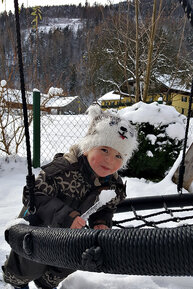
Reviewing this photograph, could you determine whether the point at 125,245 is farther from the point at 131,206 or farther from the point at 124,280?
the point at 131,206

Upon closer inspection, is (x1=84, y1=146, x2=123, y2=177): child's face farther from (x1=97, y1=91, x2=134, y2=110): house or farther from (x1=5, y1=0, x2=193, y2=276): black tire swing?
(x1=97, y1=91, x2=134, y2=110): house

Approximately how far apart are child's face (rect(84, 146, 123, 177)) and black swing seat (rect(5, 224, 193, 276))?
1.49ft

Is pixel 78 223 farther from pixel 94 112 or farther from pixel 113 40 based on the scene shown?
A: pixel 113 40

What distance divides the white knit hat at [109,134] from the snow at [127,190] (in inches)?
13.7

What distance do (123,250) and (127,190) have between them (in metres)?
2.20

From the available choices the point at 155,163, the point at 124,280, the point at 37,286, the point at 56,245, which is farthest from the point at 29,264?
the point at 155,163

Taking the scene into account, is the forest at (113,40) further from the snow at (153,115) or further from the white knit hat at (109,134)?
the white knit hat at (109,134)

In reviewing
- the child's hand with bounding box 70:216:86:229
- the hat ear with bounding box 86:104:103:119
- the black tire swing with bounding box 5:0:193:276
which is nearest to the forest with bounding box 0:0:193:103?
the hat ear with bounding box 86:104:103:119

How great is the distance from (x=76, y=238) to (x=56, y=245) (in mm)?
47

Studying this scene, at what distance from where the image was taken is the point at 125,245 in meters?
0.47

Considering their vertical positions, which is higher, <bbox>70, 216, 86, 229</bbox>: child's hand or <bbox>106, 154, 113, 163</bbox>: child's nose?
<bbox>106, 154, 113, 163</bbox>: child's nose

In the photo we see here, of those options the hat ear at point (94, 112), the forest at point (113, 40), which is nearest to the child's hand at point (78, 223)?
the hat ear at point (94, 112)

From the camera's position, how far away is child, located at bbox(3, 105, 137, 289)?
37.5 inches

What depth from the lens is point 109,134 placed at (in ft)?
3.42
